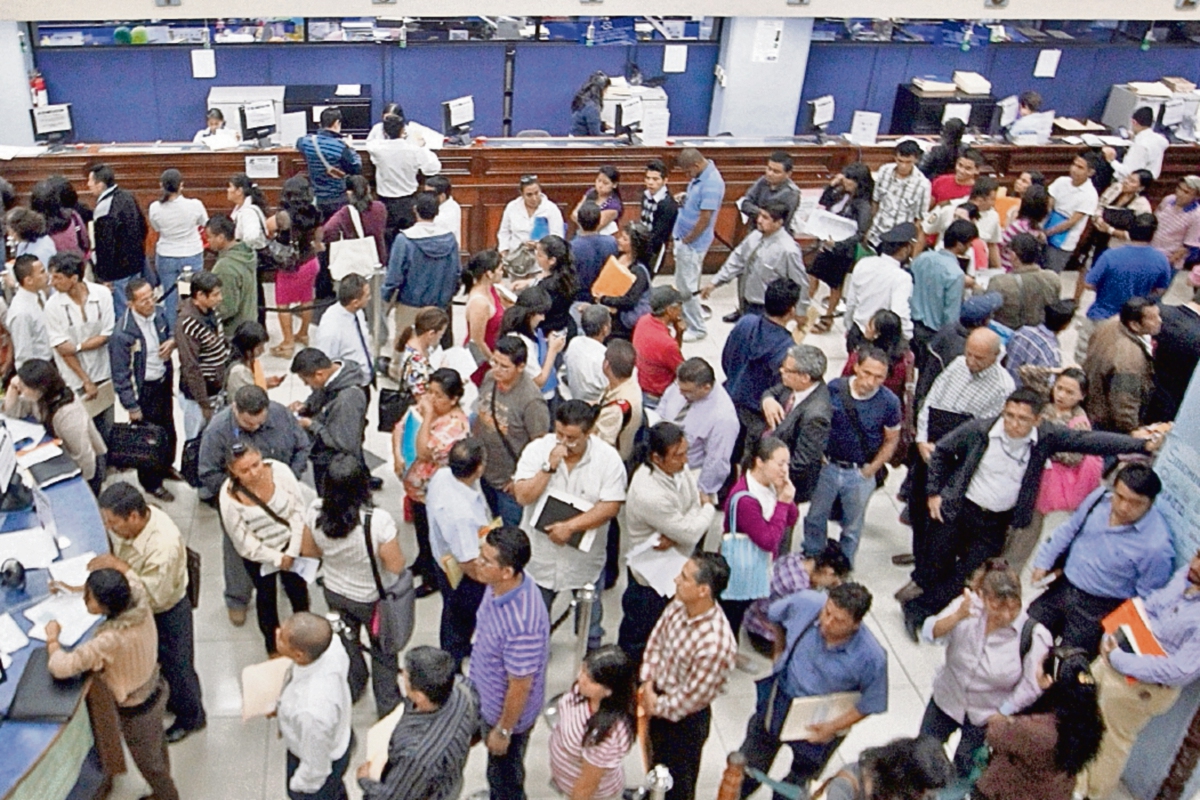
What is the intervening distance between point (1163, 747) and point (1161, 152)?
693 cm

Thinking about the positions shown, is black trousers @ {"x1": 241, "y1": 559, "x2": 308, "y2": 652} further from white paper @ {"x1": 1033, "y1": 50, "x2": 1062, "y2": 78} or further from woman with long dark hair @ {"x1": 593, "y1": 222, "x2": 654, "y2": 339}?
white paper @ {"x1": 1033, "y1": 50, "x2": 1062, "y2": 78}

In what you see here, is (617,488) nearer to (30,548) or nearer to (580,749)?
(580,749)

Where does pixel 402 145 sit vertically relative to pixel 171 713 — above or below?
above

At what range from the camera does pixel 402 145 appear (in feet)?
26.6

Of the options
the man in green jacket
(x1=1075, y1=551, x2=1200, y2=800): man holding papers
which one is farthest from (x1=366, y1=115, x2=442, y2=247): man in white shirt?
(x1=1075, y1=551, x2=1200, y2=800): man holding papers

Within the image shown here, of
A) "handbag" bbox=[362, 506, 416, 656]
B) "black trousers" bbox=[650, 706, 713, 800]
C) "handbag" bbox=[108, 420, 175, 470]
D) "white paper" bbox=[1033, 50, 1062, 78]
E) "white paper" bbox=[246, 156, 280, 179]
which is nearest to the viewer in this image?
"black trousers" bbox=[650, 706, 713, 800]

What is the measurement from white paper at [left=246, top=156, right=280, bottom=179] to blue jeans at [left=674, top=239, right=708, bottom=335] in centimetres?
330

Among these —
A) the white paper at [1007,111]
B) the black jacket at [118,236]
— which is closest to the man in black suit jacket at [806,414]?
the black jacket at [118,236]

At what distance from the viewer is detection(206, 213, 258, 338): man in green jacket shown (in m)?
5.92

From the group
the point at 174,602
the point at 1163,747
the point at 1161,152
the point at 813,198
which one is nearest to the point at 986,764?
the point at 1163,747

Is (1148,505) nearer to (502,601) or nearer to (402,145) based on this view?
(502,601)

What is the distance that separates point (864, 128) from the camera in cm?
950

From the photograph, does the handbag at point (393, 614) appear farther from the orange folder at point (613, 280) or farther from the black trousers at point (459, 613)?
the orange folder at point (613, 280)

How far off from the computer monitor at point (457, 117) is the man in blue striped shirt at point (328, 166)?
1110 mm
